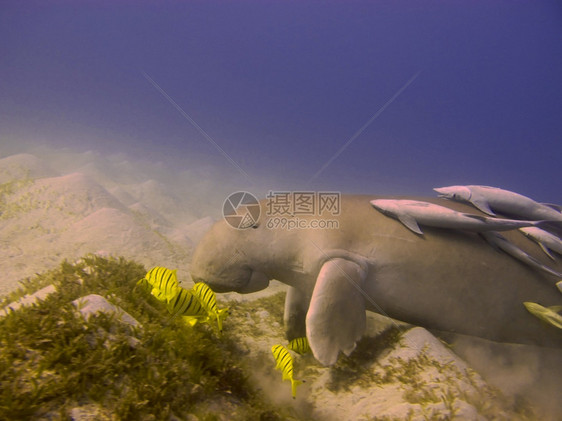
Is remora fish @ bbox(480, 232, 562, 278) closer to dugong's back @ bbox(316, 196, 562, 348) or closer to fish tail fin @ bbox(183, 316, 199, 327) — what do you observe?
dugong's back @ bbox(316, 196, 562, 348)

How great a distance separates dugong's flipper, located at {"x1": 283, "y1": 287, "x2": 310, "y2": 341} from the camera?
3.71 metres

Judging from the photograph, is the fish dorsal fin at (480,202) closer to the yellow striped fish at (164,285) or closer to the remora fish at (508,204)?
the remora fish at (508,204)

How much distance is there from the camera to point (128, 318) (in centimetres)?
218

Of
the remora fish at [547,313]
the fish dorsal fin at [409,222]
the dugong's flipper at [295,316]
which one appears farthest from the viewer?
the dugong's flipper at [295,316]

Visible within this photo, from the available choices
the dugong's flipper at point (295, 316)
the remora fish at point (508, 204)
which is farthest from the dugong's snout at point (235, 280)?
the remora fish at point (508, 204)

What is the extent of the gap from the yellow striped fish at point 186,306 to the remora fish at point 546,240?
403 centimetres

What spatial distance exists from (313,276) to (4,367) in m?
2.50

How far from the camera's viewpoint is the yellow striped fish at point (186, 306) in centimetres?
247

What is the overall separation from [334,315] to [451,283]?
4.80 feet

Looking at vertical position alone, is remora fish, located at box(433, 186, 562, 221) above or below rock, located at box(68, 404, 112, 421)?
above

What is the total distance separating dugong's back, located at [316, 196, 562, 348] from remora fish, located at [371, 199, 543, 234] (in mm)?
146

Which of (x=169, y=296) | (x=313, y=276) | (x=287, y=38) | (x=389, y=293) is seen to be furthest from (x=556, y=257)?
(x=287, y=38)

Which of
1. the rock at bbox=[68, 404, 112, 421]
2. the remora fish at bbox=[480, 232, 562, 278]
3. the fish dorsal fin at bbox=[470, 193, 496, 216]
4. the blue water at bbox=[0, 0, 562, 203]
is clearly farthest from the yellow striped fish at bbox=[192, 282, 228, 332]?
the blue water at bbox=[0, 0, 562, 203]

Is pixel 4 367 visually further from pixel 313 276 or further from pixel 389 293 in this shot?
pixel 389 293
